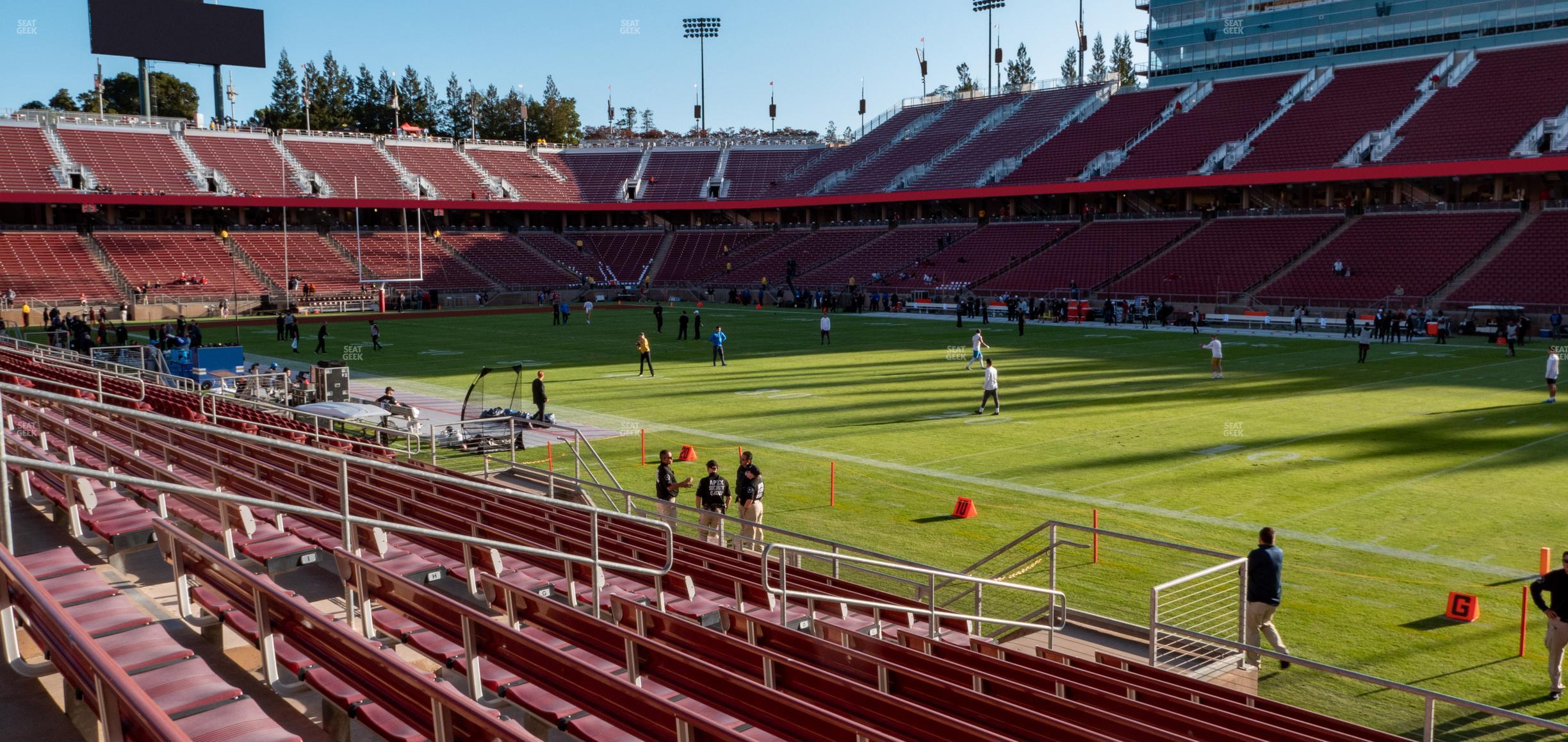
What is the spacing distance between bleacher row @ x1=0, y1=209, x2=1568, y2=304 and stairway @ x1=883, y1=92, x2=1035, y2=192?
3.52m

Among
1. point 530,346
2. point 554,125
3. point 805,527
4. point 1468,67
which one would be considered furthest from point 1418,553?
point 554,125

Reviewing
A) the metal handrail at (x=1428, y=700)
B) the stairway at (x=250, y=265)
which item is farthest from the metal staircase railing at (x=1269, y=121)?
the metal handrail at (x=1428, y=700)

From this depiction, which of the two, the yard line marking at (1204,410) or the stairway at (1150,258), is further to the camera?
the stairway at (1150,258)

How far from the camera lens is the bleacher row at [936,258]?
49.5 meters

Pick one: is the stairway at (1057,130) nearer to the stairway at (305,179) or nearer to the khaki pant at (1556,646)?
the stairway at (305,179)

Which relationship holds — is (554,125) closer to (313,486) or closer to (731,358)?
(731,358)

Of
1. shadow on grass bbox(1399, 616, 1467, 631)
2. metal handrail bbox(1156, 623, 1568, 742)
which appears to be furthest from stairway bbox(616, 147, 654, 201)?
metal handrail bbox(1156, 623, 1568, 742)

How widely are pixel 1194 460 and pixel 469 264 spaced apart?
65.6 m

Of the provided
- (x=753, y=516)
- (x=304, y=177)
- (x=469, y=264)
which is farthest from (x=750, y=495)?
(x=304, y=177)

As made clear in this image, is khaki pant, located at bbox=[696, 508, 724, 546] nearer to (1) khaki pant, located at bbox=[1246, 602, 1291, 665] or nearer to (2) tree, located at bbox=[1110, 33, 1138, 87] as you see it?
(1) khaki pant, located at bbox=[1246, 602, 1291, 665]

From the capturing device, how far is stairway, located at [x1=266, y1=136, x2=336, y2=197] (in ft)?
252

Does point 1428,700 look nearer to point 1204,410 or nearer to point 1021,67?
point 1204,410

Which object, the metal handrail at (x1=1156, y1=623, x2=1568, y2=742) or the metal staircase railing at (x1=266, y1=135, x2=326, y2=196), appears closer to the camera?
the metal handrail at (x1=1156, y1=623, x2=1568, y2=742)

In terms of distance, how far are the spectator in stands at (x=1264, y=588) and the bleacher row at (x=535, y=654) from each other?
2657 millimetres
